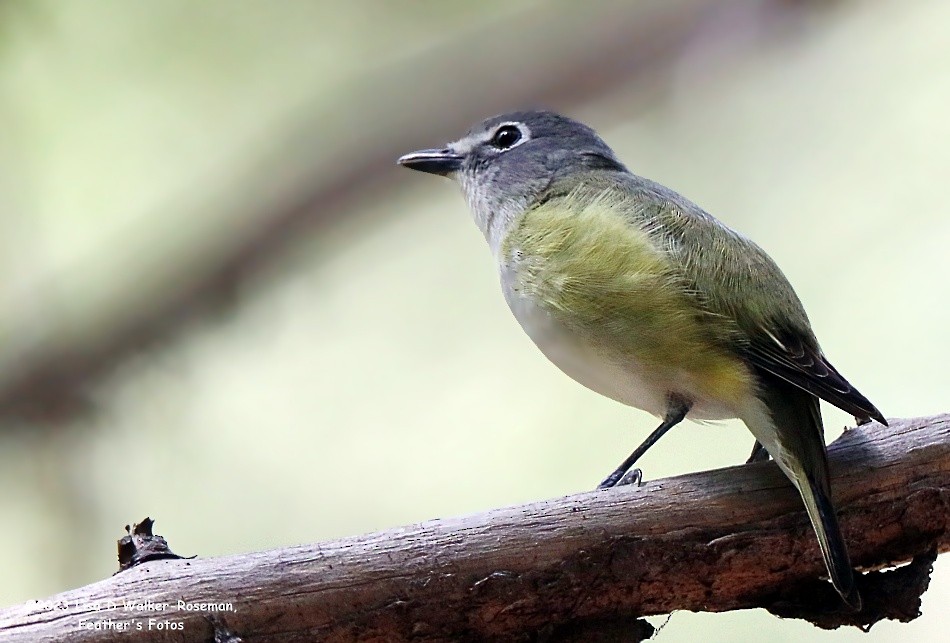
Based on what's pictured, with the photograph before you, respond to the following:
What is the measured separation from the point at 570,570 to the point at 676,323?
61cm

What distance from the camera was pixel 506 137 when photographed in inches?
125

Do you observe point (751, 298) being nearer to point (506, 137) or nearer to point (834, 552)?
point (834, 552)

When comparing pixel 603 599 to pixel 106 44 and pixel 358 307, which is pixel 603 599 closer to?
pixel 358 307

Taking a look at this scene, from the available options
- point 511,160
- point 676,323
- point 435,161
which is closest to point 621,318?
point 676,323

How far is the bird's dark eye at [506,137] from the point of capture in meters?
3.16

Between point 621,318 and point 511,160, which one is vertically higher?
point 511,160

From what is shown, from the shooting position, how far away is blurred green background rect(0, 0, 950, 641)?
392cm

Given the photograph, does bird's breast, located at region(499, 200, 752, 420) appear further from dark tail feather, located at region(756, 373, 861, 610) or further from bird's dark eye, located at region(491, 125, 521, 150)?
bird's dark eye, located at region(491, 125, 521, 150)

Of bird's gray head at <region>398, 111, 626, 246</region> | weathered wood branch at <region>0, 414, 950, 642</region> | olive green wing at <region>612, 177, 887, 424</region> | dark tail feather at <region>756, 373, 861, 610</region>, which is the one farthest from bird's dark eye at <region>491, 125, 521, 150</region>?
weathered wood branch at <region>0, 414, 950, 642</region>

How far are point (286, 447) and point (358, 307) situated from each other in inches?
30.4

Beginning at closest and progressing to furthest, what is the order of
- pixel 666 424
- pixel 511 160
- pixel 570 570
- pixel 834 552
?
pixel 834 552, pixel 570 570, pixel 666 424, pixel 511 160

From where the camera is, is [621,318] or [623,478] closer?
[621,318]

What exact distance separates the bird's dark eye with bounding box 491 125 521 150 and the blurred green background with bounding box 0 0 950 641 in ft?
2.77

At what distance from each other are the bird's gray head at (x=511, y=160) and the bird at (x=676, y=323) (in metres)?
0.25
